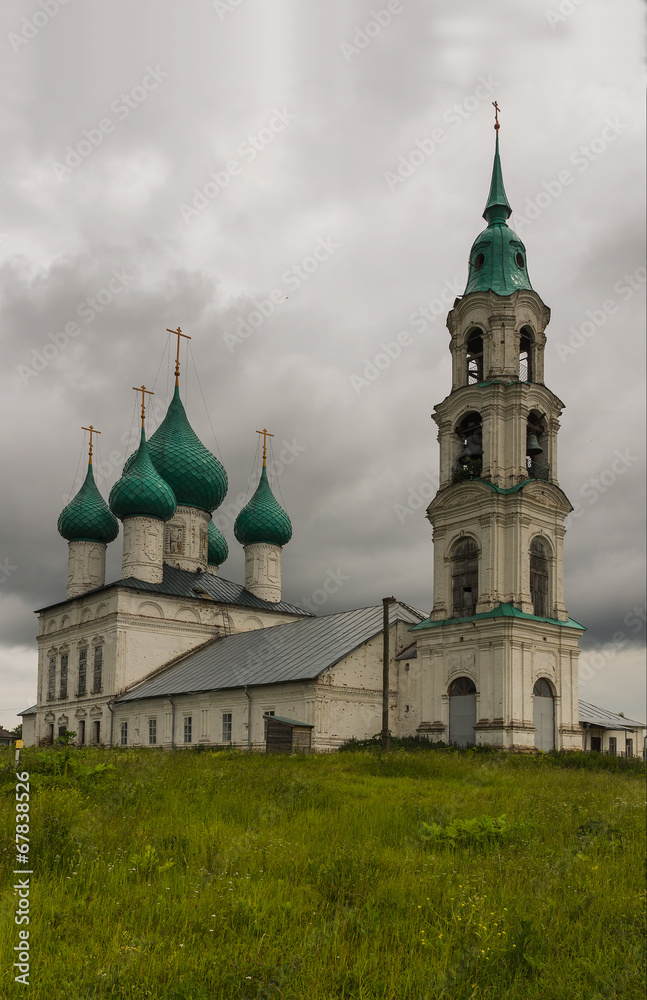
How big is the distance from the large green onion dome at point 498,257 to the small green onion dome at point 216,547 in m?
22.9

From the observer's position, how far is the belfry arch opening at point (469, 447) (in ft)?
87.2

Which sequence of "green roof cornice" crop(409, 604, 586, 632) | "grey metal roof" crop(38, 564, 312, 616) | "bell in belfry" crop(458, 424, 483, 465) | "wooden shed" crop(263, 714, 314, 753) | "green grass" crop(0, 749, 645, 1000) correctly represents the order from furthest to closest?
"grey metal roof" crop(38, 564, 312, 616) → "bell in belfry" crop(458, 424, 483, 465) → "wooden shed" crop(263, 714, 314, 753) → "green roof cornice" crop(409, 604, 586, 632) → "green grass" crop(0, 749, 645, 1000)

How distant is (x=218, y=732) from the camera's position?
30.0 meters

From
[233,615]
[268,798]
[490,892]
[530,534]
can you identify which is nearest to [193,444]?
[233,615]

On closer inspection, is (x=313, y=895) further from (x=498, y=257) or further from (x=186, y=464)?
(x=186, y=464)

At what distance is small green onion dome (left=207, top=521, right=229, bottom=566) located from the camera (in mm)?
46612

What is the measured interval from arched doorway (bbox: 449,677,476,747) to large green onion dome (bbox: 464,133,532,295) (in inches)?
485

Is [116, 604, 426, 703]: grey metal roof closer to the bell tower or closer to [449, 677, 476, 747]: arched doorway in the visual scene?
the bell tower

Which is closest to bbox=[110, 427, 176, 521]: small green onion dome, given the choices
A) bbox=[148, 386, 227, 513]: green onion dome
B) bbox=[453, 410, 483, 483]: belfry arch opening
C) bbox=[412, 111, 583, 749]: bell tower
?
bbox=[148, 386, 227, 513]: green onion dome

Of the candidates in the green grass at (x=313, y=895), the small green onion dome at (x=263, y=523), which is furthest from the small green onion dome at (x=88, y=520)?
the green grass at (x=313, y=895)

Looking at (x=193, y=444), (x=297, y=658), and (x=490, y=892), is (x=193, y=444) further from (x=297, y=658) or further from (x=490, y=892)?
(x=490, y=892)

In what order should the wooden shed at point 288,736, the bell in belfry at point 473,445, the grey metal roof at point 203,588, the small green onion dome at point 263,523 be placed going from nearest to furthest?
the wooden shed at point 288,736
the bell in belfry at point 473,445
the grey metal roof at point 203,588
the small green onion dome at point 263,523

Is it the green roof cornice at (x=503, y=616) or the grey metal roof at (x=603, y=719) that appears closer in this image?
Result: the green roof cornice at (x=503, y=616)

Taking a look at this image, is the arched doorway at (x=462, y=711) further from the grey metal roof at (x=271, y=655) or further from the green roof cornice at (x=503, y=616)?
the grey metal roof at (x=271, y=655)
